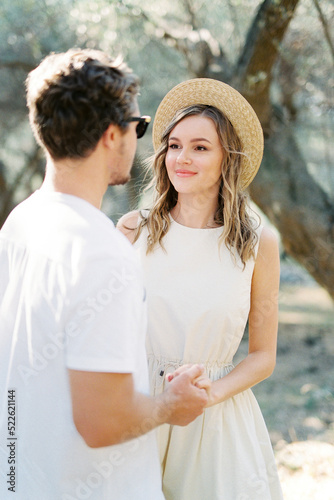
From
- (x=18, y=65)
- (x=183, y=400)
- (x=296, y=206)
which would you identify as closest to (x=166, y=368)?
(x=183, y=400)

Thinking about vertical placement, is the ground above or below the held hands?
below

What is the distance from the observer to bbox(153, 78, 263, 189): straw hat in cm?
226

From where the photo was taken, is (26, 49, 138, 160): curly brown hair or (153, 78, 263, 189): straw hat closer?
(26, 49, 138, 160): curly brown hair

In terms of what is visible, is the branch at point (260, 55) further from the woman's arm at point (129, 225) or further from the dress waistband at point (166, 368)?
the dress waistband at point (166, 368)

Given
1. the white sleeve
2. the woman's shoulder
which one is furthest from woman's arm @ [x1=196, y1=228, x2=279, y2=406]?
the white sleeve

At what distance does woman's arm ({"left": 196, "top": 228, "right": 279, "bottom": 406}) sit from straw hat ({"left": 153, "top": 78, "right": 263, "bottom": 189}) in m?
0.37

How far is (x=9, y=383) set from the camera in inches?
53.7

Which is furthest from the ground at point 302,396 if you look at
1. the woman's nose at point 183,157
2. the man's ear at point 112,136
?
the man's ear at point 112,136

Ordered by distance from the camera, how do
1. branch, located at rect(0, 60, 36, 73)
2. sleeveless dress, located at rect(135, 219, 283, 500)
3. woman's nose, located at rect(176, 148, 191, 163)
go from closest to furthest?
sleeveless dress, located at rect(135, 219, 283, 500)
woman's nose, located at rect(176, 148, 191, 163)
branch, located at rect(0, 60, 36, 73)

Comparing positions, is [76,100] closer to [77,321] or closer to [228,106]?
[77,321]

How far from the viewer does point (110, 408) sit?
1.19 m

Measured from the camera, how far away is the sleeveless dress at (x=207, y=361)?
197cm

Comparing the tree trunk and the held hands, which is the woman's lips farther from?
the tree trunk

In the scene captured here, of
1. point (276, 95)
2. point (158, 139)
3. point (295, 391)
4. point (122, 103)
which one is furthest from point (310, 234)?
point (122, 103)
